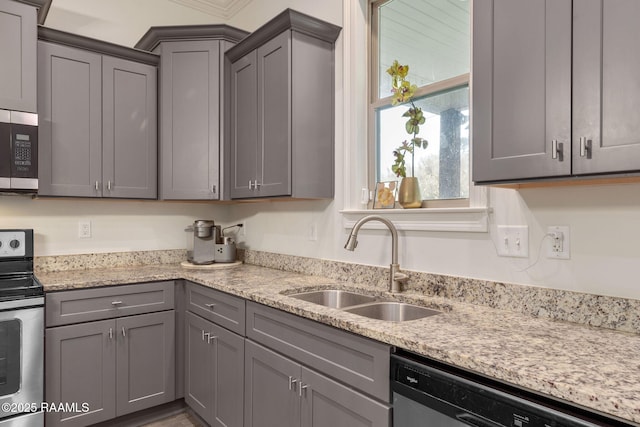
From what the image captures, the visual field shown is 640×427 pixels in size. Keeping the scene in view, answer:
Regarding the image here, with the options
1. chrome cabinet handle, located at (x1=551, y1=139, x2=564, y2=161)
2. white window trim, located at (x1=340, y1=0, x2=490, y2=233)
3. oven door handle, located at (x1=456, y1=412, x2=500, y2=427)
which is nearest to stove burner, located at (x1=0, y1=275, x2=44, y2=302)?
white window trim, located at (x1=340, y1=0, x2=490, y2=233)

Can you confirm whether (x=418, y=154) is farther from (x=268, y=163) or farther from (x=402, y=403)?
(x=402, y=403)

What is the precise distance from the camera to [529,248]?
5.05 feet

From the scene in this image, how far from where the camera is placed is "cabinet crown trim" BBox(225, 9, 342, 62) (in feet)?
7.28

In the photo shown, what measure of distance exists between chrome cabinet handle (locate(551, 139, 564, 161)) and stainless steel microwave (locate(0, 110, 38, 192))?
2462 mm

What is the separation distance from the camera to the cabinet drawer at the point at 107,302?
2.19m

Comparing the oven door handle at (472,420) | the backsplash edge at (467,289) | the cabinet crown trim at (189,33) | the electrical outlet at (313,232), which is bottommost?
the oven door handle at (472,420)

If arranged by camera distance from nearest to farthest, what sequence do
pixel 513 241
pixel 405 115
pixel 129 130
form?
1. pixel 513 241
2. pixel 405 115
3. pixel 129 130

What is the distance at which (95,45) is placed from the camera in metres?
2.54

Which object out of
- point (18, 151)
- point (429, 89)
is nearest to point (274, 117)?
point (429, 89)

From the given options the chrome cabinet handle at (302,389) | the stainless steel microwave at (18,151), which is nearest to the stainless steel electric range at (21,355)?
the stainless steel microwave at (18,151)

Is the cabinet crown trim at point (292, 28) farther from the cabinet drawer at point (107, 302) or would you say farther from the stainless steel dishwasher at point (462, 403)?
the stainless steel dishwasher at point (462, 403)

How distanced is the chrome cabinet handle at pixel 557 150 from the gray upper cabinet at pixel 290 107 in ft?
4.40

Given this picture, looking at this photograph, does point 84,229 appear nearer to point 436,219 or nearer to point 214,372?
point 214,372

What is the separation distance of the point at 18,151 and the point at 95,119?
49 centimetres
